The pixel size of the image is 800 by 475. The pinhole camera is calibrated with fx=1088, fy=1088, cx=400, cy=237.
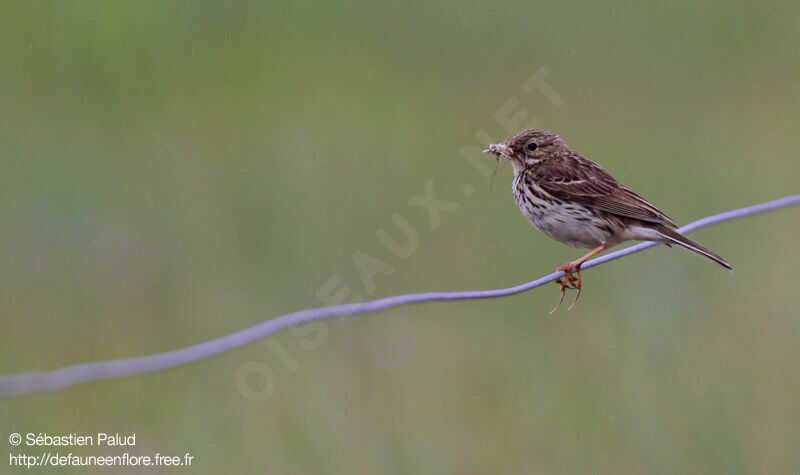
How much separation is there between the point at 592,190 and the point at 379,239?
2.13 metres

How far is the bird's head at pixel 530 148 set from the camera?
668cm

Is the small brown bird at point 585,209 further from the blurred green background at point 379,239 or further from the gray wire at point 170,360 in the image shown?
the gray wire at point 170,360

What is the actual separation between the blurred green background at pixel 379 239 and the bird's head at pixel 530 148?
120 cm

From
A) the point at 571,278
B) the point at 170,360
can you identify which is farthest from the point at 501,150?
the point at 170,360

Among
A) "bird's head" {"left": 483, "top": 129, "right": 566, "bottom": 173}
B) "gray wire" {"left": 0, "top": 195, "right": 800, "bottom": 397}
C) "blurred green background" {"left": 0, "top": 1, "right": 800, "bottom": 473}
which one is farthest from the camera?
"bird's head" {"left": 483, "top": 129, "right": 566, "bottom": 173}

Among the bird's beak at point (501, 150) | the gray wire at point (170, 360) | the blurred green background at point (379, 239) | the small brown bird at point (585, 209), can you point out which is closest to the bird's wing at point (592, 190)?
the small brown bird at point (585, 209)

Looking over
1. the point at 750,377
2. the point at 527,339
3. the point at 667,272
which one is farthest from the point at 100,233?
the point at 750,377

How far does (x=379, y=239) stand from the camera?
8.04 meters

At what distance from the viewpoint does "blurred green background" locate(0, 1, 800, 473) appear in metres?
6.30

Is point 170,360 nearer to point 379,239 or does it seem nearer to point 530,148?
point 530,148

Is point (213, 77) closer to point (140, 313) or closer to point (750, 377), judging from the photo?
point (140, 313)

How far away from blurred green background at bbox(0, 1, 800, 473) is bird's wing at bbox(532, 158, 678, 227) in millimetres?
999

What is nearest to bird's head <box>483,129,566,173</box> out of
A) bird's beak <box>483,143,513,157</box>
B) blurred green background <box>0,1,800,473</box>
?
bird's beak <box>483,143,513,157</box>

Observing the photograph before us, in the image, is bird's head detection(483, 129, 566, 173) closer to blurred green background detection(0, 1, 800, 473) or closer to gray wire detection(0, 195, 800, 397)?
blurred green background detection(0, 1, 800, 473)
